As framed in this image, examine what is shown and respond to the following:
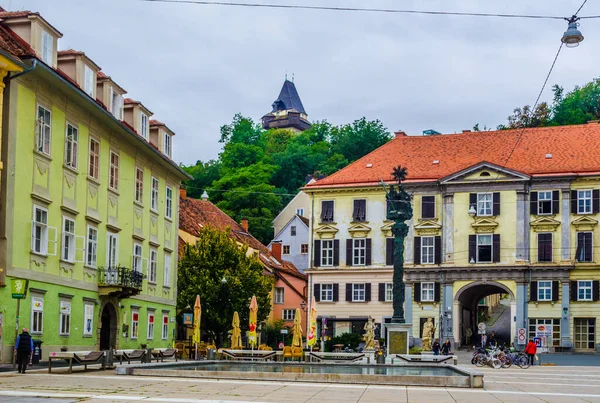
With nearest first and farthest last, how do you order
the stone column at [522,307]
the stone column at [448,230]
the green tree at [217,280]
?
the green tree at [217,280], the stone column at [522,307], the stone column at [448,230]

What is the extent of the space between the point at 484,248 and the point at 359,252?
929cm

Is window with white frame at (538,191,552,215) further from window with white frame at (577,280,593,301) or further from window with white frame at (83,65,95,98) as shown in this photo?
window with white frame at (83,65,95,98)

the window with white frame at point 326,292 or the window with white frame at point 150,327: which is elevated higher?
the window with white frame at point 326,292

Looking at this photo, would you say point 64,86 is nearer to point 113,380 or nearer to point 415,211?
point 113,380

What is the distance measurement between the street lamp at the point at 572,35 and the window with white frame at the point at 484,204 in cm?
4580

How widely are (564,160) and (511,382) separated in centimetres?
4040

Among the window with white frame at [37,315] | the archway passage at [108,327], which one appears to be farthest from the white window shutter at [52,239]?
the archway passage at [108,327]

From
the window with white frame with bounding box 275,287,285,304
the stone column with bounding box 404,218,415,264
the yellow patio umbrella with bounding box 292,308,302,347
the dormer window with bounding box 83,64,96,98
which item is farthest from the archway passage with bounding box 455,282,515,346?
the dormer window with bounding box 83,64,96,98

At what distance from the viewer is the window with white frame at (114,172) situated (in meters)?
39.1

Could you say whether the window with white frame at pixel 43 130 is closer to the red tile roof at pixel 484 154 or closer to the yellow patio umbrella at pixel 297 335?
the yellow patio umbrella at pixel 297 335

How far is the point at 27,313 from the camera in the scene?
30766 millimetres

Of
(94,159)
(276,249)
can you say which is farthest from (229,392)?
(276,249)

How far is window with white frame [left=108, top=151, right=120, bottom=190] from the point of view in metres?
39.1

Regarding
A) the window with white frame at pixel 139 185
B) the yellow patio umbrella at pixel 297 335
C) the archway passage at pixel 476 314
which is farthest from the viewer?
the archway passage at pixel 476 314
